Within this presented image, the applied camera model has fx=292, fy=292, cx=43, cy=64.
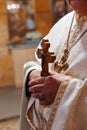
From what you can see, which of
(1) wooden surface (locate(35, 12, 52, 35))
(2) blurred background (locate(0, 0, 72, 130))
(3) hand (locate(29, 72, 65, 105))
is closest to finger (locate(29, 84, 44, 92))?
(3) hand (locate(29, 72, 65, 105))

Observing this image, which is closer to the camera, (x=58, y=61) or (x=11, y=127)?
(x=58, y=61)

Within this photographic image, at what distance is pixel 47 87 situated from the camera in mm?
741

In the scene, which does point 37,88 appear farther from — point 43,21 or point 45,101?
point 43,21

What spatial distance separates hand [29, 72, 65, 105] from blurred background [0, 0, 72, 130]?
7.19ft

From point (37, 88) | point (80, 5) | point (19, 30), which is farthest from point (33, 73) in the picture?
point (19, 30)

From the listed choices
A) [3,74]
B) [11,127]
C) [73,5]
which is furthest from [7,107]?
[73,5]

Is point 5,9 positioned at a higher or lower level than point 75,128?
lower

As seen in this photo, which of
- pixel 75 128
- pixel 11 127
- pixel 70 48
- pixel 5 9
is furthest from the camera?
pixel 5 9

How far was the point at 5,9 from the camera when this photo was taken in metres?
2.99

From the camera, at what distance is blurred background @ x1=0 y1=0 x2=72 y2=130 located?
303cm

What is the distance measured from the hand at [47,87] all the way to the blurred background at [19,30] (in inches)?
86.3

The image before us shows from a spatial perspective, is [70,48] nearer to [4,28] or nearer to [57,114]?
[57,114]

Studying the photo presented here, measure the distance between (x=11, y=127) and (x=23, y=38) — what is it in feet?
3.64

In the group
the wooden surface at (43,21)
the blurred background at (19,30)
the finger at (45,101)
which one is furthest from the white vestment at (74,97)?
the wooden surface at (43,21)
